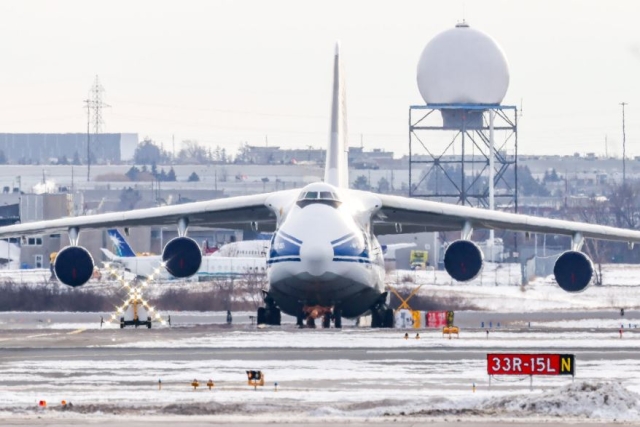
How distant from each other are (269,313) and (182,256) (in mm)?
2520

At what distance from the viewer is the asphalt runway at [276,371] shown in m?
23.1

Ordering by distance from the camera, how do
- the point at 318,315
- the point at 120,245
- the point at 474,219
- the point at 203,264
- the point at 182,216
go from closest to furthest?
the point at 318,315
the point at 474,219
the point at 182,216
the point at 203,264
the point at 120,245

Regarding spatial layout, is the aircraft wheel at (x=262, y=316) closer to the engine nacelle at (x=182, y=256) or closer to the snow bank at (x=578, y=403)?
the engine nacelle at (x=182, y=256)

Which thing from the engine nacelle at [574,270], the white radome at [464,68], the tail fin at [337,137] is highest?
the white radome at [464,68]

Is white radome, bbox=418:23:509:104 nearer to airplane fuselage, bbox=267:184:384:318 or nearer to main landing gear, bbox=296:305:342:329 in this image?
main landing gear, bbox=296:305:342:329

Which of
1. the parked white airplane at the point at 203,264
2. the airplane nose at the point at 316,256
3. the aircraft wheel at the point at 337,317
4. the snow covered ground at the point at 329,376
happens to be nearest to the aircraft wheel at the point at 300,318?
the snow covered ground at the point at 329,376

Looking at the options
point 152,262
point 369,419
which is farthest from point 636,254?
point 369,419

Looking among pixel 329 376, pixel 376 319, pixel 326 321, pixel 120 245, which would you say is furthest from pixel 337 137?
pixel 120 245

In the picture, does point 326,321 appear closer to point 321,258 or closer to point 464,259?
point 464,259

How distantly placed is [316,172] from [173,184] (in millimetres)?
36010

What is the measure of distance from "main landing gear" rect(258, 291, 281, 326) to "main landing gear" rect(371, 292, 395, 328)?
2.34 meters

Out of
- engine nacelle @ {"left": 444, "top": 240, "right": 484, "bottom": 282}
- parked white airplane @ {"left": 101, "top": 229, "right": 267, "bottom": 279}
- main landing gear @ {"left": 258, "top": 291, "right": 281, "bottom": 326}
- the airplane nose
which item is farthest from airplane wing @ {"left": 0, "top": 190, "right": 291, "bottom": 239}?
parked white airplane @ {"left": 101, "top": 229, "right": 267, "bottom": 279}

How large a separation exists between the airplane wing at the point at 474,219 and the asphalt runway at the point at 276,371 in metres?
2.36

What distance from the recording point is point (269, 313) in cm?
4116
